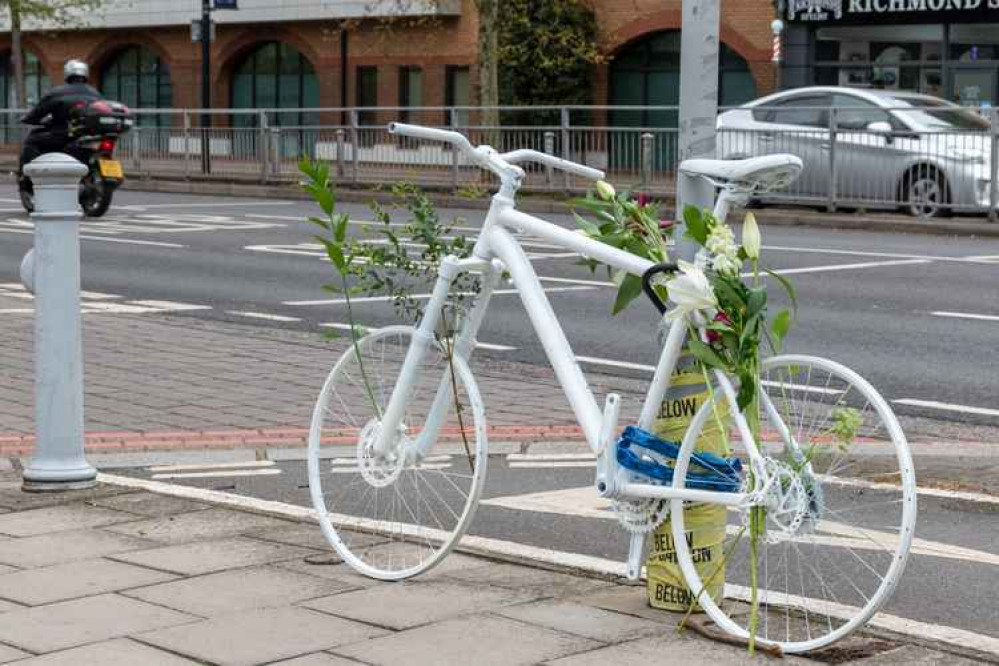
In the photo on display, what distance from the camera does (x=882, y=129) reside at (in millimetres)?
22656

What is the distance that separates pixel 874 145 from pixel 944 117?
0.88 meters

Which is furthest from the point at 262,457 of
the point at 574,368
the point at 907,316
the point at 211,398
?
the point at 907,316

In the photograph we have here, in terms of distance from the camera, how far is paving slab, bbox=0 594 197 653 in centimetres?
467

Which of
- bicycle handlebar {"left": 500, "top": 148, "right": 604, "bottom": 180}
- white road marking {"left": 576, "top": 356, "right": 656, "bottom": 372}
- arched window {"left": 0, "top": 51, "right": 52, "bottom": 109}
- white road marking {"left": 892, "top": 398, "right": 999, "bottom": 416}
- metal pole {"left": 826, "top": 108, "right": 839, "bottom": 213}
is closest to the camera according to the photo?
bicycle handlebar {"left": 500, "top": 148, "right": 604, "bottom": 180}

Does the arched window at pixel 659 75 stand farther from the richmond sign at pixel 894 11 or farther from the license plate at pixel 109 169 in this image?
the license plate at pixel 109 169

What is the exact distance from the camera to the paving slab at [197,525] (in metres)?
5.96

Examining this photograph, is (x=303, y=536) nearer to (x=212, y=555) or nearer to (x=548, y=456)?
(x=212, y=555)

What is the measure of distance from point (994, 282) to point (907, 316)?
2449 millimetres

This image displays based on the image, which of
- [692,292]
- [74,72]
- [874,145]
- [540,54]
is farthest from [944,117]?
[692,292]

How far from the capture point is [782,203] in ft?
80.6

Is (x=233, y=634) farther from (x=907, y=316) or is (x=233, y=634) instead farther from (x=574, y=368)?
(x=907, y=316)

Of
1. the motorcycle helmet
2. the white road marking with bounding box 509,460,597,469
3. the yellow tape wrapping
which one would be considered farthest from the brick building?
the yellow tape wrapping

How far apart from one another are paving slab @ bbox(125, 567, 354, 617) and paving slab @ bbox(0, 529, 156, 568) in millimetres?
479

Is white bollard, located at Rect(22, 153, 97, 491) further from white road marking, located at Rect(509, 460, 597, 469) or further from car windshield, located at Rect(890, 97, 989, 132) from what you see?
car windshield, located at Rect(890, 97, 989, 132)
